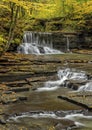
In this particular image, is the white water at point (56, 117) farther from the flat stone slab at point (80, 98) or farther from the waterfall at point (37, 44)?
the waterfall at point (37, 44)

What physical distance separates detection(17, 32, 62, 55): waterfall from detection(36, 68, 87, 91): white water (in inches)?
382

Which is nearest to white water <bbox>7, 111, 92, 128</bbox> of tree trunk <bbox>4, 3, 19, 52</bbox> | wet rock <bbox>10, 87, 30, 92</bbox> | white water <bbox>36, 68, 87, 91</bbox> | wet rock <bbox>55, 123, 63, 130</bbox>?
wet rock <bbox>55, 123, 63, 130</bbox>

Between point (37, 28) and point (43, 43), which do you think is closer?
point (43, 43)

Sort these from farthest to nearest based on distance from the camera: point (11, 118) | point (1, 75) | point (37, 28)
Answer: point (37, 28) < point (1, 75) < point (11, 118)

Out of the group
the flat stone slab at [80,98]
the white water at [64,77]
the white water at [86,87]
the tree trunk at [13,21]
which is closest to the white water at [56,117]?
the flat stone slab at [80,98]

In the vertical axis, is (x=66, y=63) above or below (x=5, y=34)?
below

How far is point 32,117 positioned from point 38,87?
458 centimetres

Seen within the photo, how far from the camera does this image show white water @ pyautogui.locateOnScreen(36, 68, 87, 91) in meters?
15.8

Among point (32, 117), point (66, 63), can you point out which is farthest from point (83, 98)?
point (66, 63)

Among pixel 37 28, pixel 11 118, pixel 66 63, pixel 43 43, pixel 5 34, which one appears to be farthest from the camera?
pixel 37 28

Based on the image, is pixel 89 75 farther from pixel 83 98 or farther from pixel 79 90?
pixel 83 98

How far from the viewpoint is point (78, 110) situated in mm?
11305

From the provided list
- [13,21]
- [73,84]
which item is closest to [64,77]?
[73,84]

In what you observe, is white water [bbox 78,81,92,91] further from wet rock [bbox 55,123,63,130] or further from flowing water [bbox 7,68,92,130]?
Answer: wet rock [bbox 55,123,63,130]
